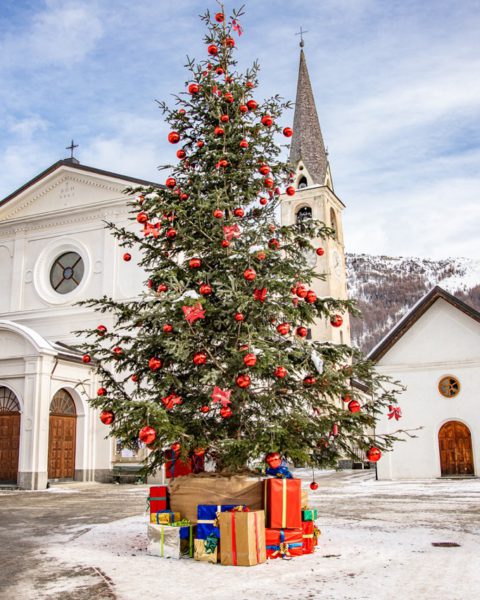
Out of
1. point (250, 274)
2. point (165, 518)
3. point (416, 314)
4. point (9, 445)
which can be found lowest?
point (165, 518)

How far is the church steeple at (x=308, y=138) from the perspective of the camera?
4509 cm

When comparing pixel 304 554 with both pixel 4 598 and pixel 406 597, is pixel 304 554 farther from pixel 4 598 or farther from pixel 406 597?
pixel 4 598

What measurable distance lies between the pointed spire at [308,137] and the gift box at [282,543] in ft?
128

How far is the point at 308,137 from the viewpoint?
1818 inches

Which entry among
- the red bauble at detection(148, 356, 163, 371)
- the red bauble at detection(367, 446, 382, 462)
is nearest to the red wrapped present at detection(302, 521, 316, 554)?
the red bauble at detection(367, 446, 382, 462)

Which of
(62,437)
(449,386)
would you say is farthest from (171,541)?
(449,386)

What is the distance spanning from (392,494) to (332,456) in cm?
836

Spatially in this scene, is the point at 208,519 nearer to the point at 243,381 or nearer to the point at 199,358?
the point at 243,381

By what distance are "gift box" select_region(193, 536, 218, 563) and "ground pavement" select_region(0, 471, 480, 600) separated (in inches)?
7.2

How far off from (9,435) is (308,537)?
15824mm

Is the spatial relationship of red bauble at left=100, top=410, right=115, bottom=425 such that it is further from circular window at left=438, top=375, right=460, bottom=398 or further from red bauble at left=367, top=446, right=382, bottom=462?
circular window at left=438, top=375, right=460, bottom=398

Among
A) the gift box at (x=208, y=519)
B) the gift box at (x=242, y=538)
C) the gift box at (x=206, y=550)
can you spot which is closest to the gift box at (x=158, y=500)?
the gift box at (x=208, y=519)

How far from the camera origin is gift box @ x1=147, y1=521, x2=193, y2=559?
7441mm

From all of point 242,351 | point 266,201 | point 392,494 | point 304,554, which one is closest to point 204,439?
point 242,351
